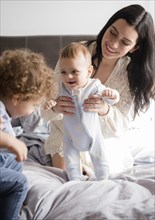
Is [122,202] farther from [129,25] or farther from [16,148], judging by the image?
[129,25]

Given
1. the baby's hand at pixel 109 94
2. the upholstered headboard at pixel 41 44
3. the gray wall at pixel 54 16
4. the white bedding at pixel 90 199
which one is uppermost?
the gray wall at pixel 54 16

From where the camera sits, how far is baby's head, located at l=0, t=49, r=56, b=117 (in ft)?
3.48

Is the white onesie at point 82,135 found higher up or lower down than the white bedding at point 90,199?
higher up

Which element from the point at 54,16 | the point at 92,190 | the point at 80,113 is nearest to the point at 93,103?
the point at 80,113

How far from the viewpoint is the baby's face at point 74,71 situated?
4.34ft

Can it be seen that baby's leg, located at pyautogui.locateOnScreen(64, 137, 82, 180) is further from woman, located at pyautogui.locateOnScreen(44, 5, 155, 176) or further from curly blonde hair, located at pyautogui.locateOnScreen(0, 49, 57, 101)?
curly blonde hair, located at pyautogui.locateOnScreen(0, 49, 57, 101)

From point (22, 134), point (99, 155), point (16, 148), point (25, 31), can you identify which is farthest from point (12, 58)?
point (25, 31)

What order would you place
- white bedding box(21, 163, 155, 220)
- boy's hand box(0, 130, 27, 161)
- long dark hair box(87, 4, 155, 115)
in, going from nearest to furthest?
boy's hand box(0, 130, 27, 161) → white bedding box(21, 163, 155, 220) → long dark hair box(87, 4, 155, 115)

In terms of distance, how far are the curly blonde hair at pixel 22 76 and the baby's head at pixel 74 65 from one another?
23 cm

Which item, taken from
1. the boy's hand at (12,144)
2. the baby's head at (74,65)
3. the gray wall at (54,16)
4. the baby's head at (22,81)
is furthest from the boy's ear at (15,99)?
the gray wall at (54,16)

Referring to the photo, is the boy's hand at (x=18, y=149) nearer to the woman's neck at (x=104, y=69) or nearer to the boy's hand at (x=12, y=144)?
the boy's hand at (x=12, y=144)

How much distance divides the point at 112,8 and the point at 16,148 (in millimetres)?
1796

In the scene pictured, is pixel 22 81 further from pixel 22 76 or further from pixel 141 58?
pixel 141 58

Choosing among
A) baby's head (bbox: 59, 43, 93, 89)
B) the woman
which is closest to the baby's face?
baby's head (bbox: 59, 43, 93, 89)
